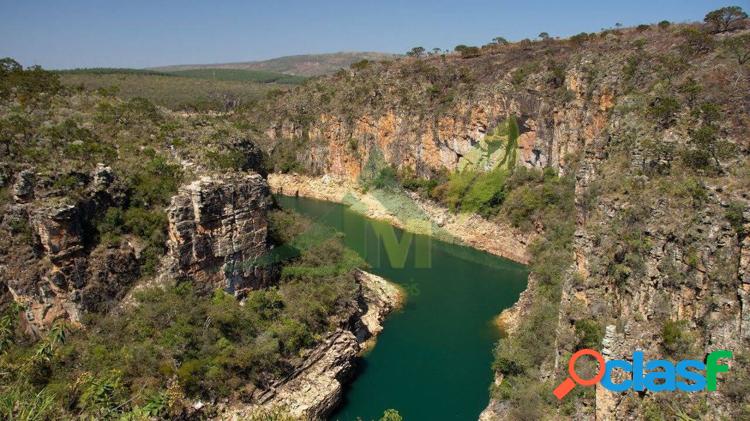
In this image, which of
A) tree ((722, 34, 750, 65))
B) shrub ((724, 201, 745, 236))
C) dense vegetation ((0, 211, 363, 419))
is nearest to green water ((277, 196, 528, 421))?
dense vegetation ((0, 211, 363, 419))

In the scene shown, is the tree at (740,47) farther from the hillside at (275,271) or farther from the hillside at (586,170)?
the hillside at (275,271)

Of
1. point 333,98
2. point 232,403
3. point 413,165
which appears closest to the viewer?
point 232,403

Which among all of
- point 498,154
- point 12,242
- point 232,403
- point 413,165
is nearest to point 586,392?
point 232,403

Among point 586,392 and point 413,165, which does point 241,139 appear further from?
point 413,165

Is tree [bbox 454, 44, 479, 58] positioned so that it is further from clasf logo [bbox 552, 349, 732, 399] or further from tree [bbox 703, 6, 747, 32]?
clasf logo [bbox 552, 349, 732, 399]

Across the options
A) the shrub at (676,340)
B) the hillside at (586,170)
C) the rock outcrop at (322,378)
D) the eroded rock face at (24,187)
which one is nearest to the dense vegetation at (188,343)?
the rock outcrop at (322,378)

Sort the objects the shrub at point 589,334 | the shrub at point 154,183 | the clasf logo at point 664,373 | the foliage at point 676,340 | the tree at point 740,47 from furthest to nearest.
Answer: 1. the tree at point 740,47
2. the shrub at point 154,183
3. the shrub at point 589,334
4. the foliage at point 676,340
5. the clasf logo at point 664,373
